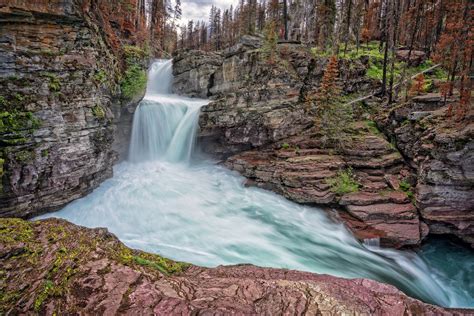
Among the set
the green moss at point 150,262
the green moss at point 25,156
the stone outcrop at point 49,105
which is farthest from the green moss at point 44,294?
the green moss at point 25,156

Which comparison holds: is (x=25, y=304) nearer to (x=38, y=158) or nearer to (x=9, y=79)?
(x=38, y=158)

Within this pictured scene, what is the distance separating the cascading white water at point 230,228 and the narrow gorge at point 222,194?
67 millimetres

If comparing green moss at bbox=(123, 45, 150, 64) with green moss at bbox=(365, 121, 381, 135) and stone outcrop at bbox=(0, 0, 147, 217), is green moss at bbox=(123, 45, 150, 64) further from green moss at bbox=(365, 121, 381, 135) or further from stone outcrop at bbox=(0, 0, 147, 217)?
green moss at bbox=(365, 121, 381, 135)

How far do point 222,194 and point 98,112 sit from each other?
6.57m

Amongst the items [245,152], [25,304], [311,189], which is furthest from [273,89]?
[25,304]

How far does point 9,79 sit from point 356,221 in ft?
43.0

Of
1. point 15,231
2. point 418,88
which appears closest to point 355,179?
point 418,88

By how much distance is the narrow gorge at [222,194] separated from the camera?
146 inches

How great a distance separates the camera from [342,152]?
13227 mm

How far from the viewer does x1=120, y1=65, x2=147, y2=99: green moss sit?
1395 centimetres

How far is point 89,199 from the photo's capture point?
1130 centimetres

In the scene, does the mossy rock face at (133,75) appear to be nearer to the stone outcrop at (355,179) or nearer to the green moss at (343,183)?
the stone outcrop at (355,179)

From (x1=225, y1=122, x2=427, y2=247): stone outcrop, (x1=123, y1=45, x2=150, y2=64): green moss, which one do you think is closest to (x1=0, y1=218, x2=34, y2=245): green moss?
(x1=225, y1=122, x2=427, y2=247): stone outcrop

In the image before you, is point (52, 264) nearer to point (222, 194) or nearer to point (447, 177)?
point (222, 194)
